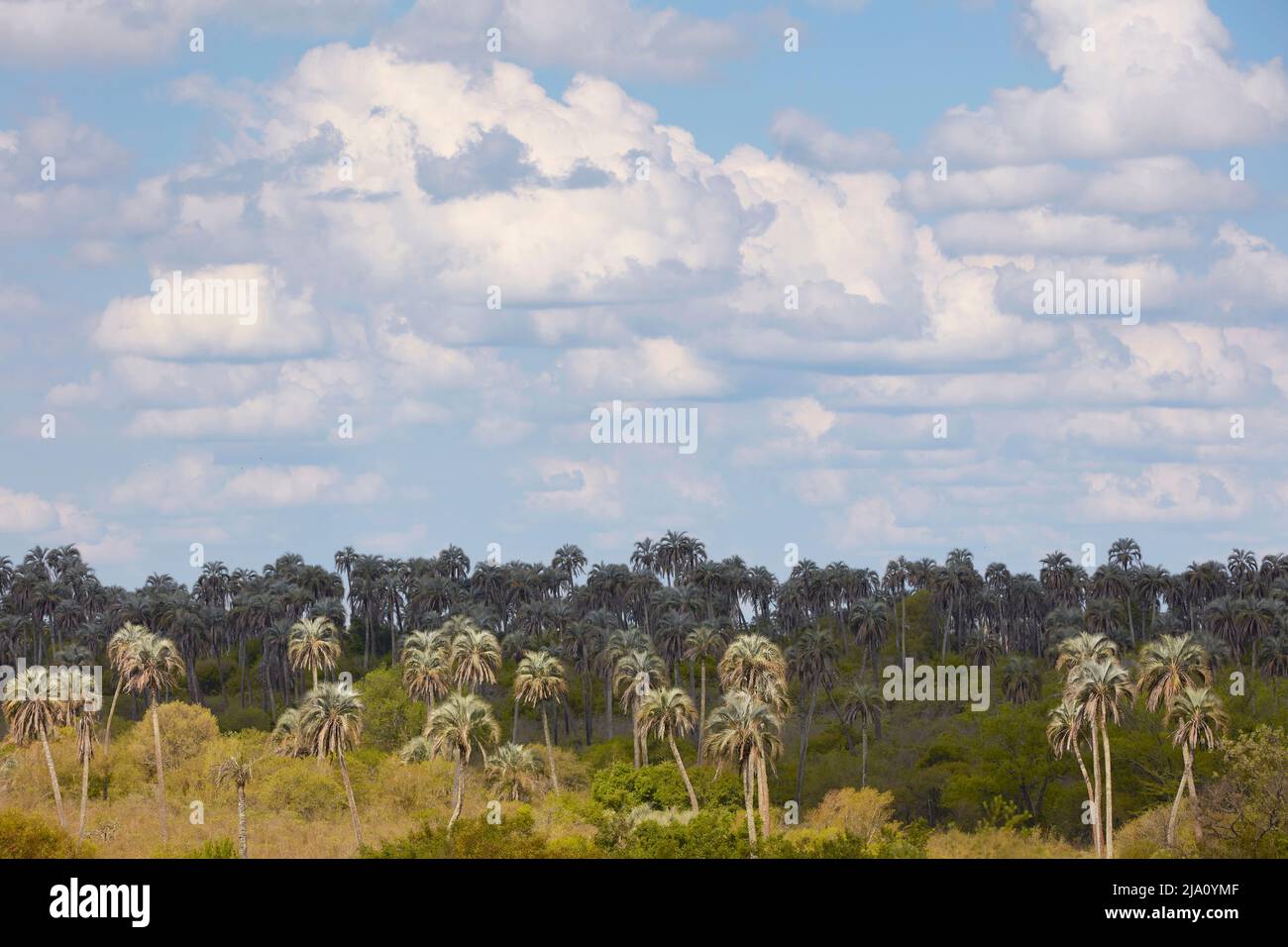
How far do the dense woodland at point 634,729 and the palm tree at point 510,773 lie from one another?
257 millimetres

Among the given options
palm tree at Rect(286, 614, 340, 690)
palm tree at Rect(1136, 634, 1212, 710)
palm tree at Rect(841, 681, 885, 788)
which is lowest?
palm tree at Rect(841, 681, 885, 788)

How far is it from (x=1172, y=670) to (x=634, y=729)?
4761cm

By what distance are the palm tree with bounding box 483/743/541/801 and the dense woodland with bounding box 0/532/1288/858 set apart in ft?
0.84

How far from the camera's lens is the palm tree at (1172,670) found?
314ft

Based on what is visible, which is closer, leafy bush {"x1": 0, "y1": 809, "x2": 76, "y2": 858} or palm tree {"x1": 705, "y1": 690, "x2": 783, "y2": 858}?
leafy bush {"x1": 0, "y1": 809, "x2": 76, "y2": 858}

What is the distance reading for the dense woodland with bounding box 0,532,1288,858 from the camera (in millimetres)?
94688

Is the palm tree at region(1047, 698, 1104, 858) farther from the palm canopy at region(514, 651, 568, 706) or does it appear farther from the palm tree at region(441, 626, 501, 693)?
the palm tree at region(441, 626, 501, 693)

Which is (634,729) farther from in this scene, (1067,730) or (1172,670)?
(1172,670)

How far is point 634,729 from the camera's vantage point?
419ft

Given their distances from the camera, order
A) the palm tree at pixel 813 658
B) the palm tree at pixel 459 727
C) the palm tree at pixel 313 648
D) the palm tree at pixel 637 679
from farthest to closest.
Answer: the palm tree at pixel 813 658
the palm tree at pixel 313 648
the palm tree at pixel 637 679
the palm tree at pixel 459 727

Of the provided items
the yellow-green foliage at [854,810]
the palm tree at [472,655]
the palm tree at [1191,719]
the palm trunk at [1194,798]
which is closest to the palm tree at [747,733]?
the yellow-green foliage at [854,810]

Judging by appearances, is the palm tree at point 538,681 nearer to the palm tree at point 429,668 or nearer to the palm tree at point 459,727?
the palm tree at point 429,668

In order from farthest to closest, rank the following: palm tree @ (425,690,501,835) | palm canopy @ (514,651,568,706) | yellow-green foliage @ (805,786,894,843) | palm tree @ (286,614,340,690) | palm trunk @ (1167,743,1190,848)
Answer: palm canopy @ (514,651,568,706), palm tree @ (286,614,340,690), yellow-green foliage @ (805,786,894,843), palm tree @ (425,690,501,835), palm trunk @ (1167,743,1190,848)

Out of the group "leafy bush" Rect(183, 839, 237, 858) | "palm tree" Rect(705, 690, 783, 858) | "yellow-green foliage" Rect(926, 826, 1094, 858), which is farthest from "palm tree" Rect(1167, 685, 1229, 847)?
"leafy bush" Rect(183, 839, 237, 858)
